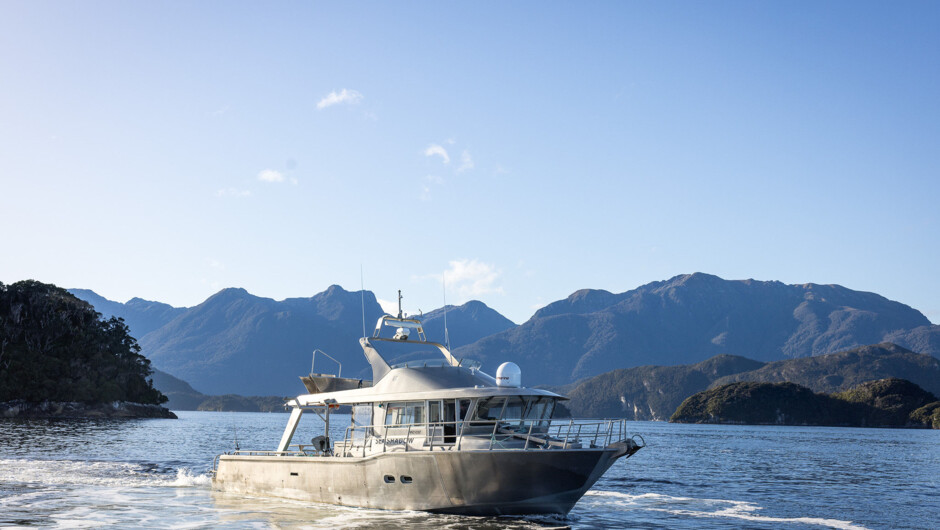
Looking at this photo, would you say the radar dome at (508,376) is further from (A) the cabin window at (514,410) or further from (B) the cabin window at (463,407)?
(B) the cabin window at (463,407)

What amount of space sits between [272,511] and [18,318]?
4930 inches

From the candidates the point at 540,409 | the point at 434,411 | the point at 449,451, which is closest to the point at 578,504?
the point at 540,409

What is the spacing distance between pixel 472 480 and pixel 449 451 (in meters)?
0.97

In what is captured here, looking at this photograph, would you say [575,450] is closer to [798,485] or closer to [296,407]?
[296,407]

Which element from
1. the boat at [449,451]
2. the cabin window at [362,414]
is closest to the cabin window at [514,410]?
the boat at [449,451]

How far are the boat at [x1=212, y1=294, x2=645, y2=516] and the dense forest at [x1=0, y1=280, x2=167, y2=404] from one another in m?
112

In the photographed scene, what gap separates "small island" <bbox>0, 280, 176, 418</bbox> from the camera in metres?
119

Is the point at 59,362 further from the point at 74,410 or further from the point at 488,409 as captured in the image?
the point at 488,409

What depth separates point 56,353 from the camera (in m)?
132

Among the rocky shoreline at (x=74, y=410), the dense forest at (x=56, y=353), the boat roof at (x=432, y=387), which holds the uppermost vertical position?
the dense forest at (x=56, y=353)

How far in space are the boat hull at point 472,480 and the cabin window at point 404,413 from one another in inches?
63.2

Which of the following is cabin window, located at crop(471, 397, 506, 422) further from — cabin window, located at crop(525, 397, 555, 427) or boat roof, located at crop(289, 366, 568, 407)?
cabin window, located at crop(525, 397, 555, 427)

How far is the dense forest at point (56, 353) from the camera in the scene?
121m

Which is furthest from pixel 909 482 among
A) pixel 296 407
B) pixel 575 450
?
pixel 296 407
